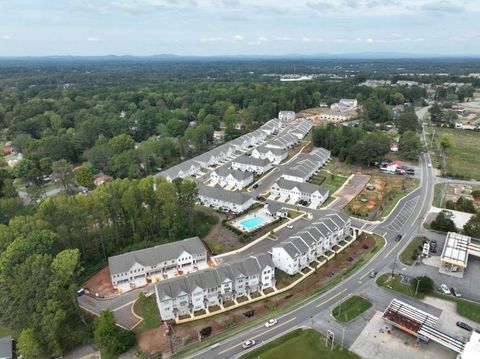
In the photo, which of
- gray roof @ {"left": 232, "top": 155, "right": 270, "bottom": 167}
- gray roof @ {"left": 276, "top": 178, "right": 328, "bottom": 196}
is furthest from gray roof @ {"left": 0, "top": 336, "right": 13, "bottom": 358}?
gray roof @ {"left": 232, "top": 155, "right": 270, "bottom": 167}

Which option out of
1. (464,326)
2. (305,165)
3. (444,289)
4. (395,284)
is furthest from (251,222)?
(464,326)

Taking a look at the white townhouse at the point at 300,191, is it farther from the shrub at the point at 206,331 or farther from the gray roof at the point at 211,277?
the shrub at the point at 206,331

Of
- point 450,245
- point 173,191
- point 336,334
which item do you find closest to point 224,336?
point 336,334

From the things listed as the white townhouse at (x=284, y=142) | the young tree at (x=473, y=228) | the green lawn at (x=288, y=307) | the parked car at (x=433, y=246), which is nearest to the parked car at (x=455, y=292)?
the parked car at (x=433, y=246)

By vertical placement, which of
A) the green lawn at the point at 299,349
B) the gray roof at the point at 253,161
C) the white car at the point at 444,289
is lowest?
the green lawn at the point at 299,349

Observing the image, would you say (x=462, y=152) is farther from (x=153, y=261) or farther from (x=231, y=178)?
(x=153, y=261)

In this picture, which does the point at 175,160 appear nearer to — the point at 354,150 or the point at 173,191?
the point at 173,191
